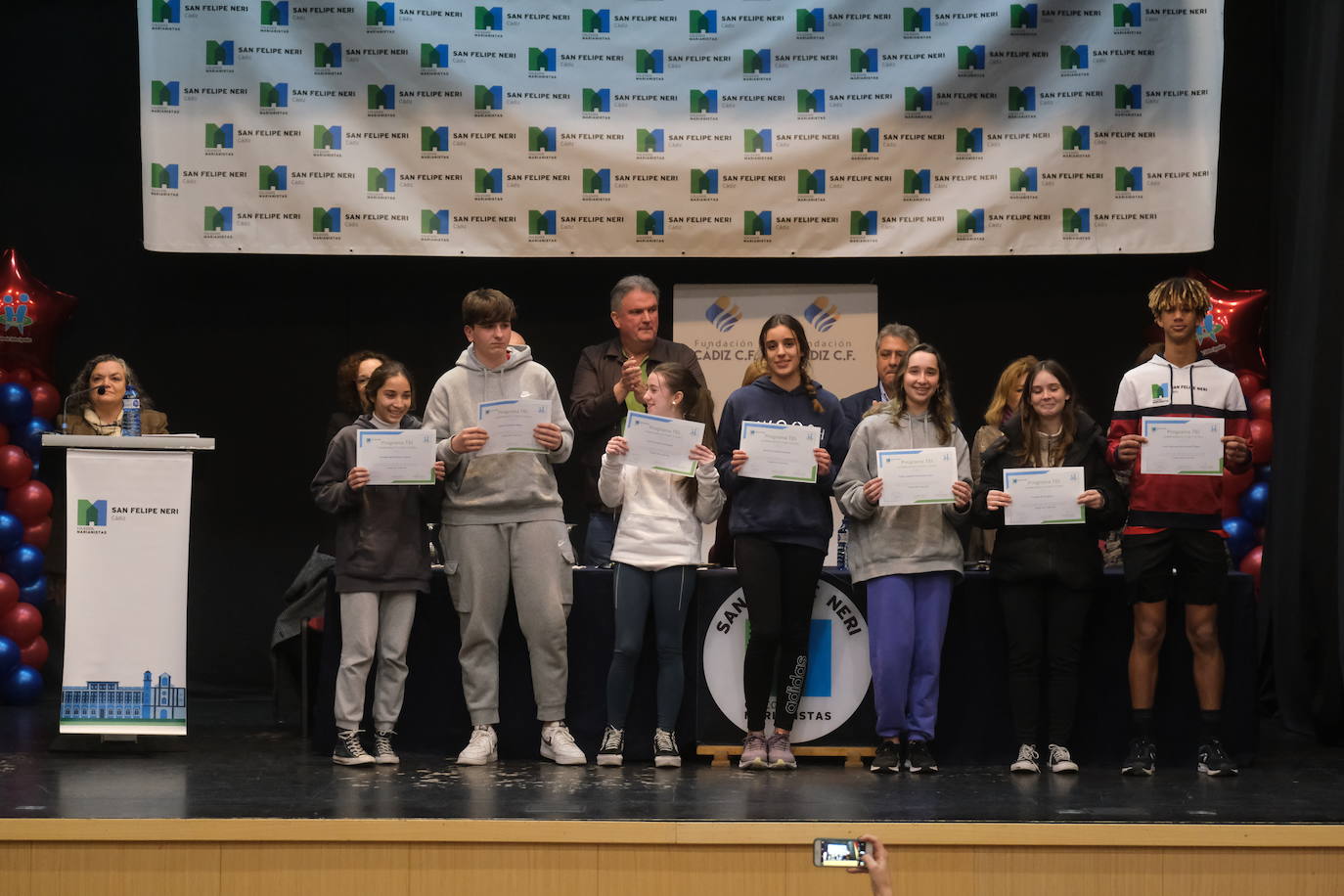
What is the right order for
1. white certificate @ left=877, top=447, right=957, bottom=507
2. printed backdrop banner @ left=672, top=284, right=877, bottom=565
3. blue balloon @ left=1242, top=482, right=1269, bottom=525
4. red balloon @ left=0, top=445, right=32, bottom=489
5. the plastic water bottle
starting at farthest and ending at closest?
printed backdrop banner @ left=672, top=284, right=877, bottom=565 < blue balloon @ left=1242, top=482, right=1269, bottom=525 < red balloon @ left=0, top=445, right=32, bottom=489 < the plastic water bottle < white certificate @ left=877, top=447, right=957, bottom=507

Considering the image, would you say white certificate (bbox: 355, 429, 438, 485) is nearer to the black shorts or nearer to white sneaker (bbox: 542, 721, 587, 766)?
white sneaker (bbox: 542, 721, 587, 766)

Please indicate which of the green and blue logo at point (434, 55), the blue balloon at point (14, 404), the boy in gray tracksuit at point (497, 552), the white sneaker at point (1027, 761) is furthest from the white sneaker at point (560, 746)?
the green and blue logo at point (434, 55)

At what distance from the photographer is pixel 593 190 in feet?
23.2

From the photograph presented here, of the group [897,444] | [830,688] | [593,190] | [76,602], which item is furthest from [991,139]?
[76,602]

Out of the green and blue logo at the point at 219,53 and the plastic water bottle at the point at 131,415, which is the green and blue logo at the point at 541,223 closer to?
the green and blue logo at the point at 219,53

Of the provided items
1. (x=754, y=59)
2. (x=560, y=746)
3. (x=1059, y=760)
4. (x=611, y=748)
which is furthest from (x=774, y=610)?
(x=754, y=59)

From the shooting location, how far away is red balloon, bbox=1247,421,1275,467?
681 cm

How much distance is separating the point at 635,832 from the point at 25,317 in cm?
448

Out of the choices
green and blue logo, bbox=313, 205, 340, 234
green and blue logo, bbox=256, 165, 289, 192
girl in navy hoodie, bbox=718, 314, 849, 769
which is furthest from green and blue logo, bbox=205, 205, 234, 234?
girl in navy hoodie, bbox=718, 314, 849, 769

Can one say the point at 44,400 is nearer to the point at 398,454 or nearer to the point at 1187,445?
the point at 398,454

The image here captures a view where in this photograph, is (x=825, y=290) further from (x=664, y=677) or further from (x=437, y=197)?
(x=664, y=677)

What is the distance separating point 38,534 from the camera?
273 inches

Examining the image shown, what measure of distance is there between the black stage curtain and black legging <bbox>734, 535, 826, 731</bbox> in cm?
219

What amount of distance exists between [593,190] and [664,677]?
2782 mm
